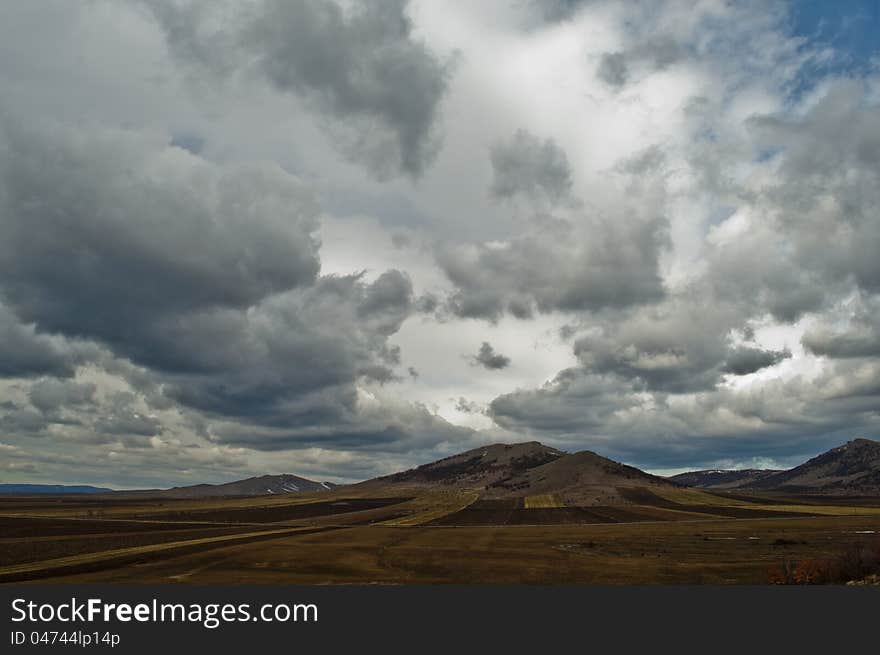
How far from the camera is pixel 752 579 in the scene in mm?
66625

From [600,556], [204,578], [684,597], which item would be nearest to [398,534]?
[600,556]

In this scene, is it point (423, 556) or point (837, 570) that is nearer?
point (837, 570)

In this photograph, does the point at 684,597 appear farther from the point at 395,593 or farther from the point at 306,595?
the point at 306,595

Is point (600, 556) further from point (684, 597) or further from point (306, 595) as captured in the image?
point (306, 595)

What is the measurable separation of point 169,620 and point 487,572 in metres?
44.9

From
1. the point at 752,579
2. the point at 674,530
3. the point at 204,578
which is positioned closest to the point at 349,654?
the point at 204,578

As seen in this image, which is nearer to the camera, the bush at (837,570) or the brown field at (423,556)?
the bush at (837,570)

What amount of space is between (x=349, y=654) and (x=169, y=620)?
47.5ft

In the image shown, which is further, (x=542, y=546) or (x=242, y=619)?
(x=542, y=546)

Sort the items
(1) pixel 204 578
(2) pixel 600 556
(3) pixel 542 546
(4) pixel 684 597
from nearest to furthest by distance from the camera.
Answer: (4) pixel 684 597 < (1) pixel 204 578 < (2) pixel 600 556 < (3) pixel 542 546

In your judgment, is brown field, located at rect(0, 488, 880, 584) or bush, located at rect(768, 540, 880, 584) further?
brown field, located at rect(0, 488, 880, 584)

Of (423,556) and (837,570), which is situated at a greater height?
(837,570)

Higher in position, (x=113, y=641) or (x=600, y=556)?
(x=113, y=641)

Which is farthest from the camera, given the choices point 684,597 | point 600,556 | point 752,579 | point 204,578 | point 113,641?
point 600,556
